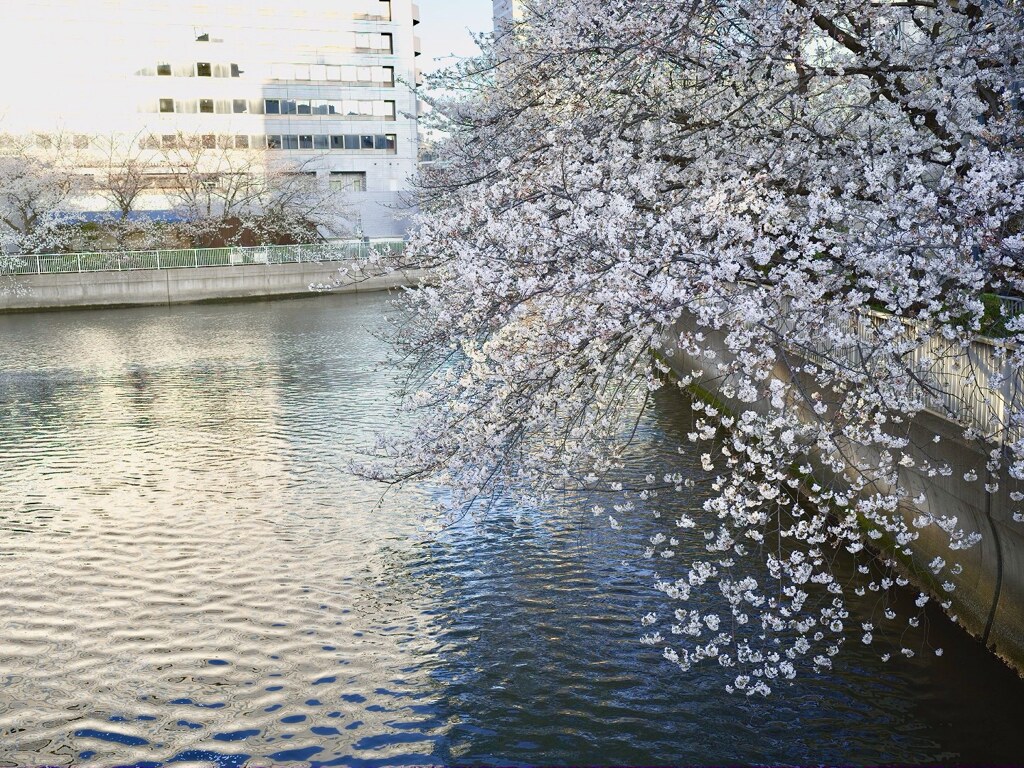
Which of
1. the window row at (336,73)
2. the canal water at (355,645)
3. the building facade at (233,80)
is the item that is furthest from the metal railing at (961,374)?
the window row at (336,73)

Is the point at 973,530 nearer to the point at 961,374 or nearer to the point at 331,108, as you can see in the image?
the point at 961,374

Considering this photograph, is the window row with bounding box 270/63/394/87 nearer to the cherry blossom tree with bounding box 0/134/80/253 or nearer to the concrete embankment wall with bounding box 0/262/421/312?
the cherry blossom tree with bounding box 0/134/80/253

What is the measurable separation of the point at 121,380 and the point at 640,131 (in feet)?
66.5

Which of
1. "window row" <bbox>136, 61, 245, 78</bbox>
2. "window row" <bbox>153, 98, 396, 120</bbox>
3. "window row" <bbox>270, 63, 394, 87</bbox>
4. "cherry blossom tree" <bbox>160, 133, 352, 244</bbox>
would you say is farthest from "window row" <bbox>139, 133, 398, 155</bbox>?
"window row" <bbox>136, 61, 245, 78</bbox>

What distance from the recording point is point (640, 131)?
1358 centimetres

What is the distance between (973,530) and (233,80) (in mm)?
85841

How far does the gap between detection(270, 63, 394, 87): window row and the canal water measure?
75008mm

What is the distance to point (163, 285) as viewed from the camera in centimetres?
5481

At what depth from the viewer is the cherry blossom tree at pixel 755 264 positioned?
8680mm

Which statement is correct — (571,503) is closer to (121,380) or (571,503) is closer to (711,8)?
(711,8)

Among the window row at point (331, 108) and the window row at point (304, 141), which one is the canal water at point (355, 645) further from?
the window row at point (331, 108)

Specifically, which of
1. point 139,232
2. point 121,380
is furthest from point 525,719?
point 139,232

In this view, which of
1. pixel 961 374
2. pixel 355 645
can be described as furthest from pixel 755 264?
pixel 355 645

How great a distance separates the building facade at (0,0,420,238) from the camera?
266ft
